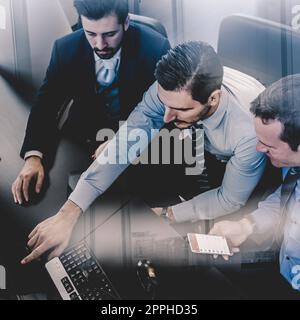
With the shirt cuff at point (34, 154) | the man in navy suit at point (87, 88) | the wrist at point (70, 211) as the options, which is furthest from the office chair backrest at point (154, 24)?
the wrist at point (70, 211)

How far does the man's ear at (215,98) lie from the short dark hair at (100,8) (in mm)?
466

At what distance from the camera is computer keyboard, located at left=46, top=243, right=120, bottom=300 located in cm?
225

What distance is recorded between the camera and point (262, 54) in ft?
7.92

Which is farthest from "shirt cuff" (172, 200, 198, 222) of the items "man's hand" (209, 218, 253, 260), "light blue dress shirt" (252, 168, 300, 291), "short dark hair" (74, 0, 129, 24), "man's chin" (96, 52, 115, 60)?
"short dark hair" (74, 0, 129, 24)

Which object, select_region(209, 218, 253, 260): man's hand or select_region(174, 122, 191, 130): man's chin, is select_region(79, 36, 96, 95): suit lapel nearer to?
select_region(174, 122, 191, 130): man's chin

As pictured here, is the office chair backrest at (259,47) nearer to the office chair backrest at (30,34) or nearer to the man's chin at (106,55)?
the man's chin at (106,55)

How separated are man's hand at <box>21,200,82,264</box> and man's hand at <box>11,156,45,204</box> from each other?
5.5 inches

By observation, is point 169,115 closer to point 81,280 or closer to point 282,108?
point 282,108

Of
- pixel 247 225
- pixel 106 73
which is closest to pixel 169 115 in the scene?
pixel 106 73

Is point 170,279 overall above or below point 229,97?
below
